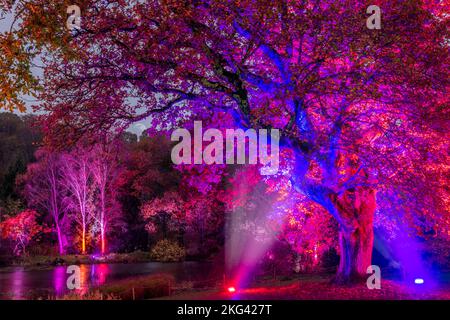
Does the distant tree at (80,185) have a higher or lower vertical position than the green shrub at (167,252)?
higher

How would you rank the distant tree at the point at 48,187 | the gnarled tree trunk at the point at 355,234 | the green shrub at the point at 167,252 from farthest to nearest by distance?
the distant tree at the point at 48,187, the green shrub at the point at 167,252, the gnarled tree trunk at the point at 355,234

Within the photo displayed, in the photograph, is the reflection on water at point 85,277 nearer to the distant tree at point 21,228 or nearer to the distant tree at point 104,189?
the distant tree at point 21,228

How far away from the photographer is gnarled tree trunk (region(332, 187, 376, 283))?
18734mm

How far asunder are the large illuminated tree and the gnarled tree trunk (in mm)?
199

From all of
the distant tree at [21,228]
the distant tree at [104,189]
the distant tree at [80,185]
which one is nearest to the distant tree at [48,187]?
the distant tree at [80,185]

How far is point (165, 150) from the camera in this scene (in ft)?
212

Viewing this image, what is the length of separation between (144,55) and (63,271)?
90.2 ft

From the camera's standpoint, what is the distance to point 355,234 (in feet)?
62.3

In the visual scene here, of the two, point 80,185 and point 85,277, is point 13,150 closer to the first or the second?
point 80,185

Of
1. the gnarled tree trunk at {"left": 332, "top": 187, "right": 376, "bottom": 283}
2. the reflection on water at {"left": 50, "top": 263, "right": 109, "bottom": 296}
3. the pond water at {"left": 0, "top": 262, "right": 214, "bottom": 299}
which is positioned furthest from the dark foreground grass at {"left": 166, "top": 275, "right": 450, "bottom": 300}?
the pond water at {"left": 0, "top": 262, "right": 214, "bottom": 299}

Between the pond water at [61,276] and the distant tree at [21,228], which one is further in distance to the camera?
the distant tree at [21,228]

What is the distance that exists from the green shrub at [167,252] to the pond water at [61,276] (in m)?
5.64

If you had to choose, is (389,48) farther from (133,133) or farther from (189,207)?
(133,133)

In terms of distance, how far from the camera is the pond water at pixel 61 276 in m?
26.6
